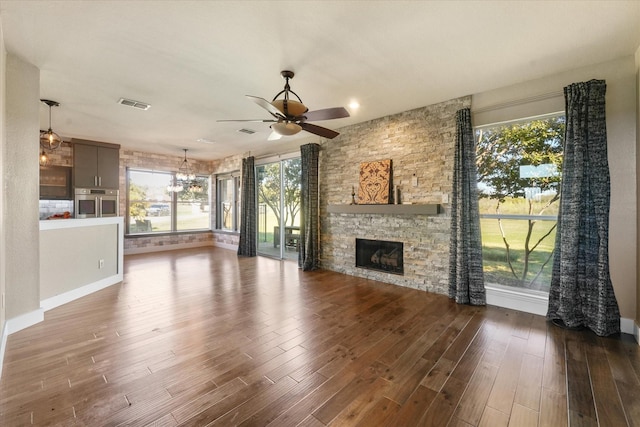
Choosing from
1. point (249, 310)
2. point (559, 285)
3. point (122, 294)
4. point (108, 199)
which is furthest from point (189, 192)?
point (559, 285)

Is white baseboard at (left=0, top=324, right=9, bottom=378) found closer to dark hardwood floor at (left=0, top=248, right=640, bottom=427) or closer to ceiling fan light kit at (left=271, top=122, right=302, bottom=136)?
dark hardwood floor at (left=0, top=248, right=640, bottom=427)

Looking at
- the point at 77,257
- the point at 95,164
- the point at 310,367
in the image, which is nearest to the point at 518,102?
the point at 310,367

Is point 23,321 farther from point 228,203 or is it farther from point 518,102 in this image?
point 518,102

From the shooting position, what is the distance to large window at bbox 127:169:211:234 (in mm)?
7848

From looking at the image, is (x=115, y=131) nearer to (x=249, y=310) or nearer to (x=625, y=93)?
(x=249, y=310)

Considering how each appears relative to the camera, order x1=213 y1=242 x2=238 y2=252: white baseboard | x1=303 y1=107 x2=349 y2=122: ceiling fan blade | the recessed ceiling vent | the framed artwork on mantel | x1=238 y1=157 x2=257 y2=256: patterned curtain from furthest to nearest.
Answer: x1=213 y1=242 x2=238 y2=252: white baseboard < x1=238 y1=157 x2=257 y2=256: patterned curtain < the framed artwork on mantel < the recessed ceiling vent < x1=303 y1=107 x2=349 y2=122: ceiling fan blade

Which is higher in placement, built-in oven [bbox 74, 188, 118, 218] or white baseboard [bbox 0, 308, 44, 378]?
built-in oven [bbox 74, 188, 118, 218]

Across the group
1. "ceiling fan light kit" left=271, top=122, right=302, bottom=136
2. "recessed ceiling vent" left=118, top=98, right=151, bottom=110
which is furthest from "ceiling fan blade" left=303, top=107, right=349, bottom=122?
"recessed ceiling vent" left=118, top=98, right=151, bottom=110

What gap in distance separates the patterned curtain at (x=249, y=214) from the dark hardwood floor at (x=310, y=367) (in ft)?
12.1

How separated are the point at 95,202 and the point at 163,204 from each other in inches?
75.8

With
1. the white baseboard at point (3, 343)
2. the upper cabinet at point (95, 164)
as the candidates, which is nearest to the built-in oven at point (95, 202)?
the upper cabinet at point (95, 164)

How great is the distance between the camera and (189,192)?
352 inches

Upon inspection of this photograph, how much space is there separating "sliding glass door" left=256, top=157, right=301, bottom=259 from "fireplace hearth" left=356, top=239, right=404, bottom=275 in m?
A: 1.78

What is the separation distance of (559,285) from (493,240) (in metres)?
0.92
